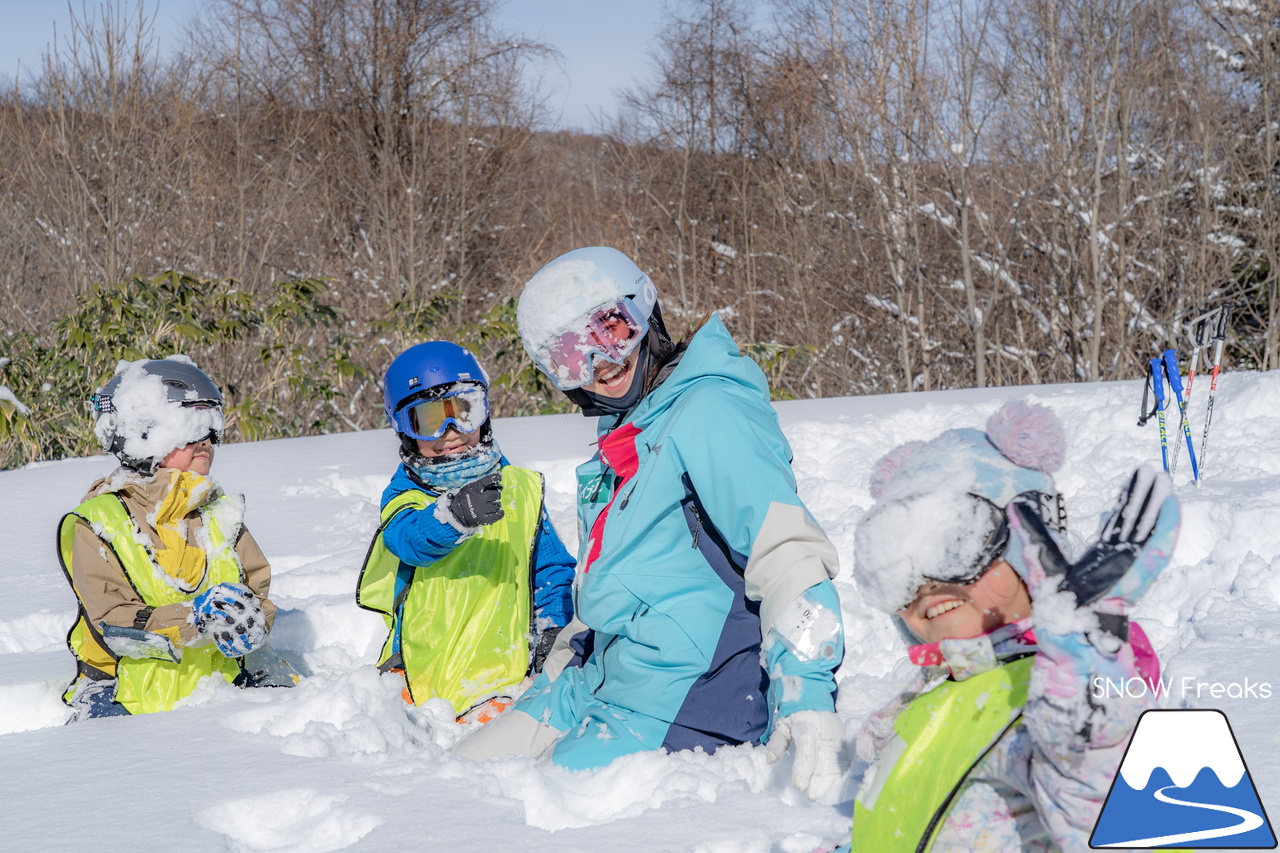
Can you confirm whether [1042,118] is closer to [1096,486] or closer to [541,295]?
[1096,486]

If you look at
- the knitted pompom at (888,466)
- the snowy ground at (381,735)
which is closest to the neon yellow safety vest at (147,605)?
the snowy ground at (381,735)

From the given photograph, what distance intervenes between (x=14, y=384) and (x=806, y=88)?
1073 cm

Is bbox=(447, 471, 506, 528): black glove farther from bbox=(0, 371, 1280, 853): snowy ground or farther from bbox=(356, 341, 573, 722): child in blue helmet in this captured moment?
bbox=(0, 371, 1280, 853): snowy ground

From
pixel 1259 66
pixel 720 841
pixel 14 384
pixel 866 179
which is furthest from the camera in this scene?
pixel 866 179

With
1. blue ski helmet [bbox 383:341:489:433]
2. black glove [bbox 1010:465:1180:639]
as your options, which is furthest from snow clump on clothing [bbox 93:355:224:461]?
black glove [bbox 1010:465:1180:639]

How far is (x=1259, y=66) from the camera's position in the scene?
11.2 metres

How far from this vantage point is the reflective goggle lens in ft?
9.41

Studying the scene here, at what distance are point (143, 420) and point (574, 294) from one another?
1.35m

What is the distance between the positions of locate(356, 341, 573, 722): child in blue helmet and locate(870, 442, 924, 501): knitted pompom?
1.53 m

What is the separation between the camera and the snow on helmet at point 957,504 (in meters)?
1.26

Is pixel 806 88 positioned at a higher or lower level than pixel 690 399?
higher

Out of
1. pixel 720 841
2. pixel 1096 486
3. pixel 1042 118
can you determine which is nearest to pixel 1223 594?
pixel 1096 486

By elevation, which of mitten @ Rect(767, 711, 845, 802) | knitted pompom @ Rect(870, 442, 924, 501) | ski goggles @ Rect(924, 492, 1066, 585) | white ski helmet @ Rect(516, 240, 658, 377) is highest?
white ski helmet @ Rect(516, 240, 658, 377)

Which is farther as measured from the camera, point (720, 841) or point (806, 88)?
point (806, 88)
